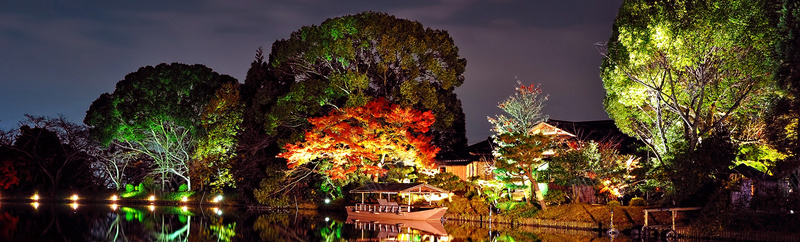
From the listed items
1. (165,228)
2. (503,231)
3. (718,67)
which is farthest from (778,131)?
(165,228)

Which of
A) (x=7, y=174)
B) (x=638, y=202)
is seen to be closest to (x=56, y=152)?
(x=7, y=174)

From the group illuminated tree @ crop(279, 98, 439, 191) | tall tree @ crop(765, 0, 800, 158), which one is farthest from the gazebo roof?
tall tree @ crop(765, 0, 800, 158)

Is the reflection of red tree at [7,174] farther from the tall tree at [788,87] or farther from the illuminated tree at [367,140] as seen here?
the tall tree at [788,87]

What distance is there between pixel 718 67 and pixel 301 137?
2083cm

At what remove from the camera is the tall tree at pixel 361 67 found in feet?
120

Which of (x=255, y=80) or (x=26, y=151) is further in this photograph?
(x=26, y=151)

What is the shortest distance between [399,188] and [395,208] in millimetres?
1737

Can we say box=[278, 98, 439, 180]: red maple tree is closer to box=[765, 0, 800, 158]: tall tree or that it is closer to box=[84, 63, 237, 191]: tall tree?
box=[84, 63, 237, 191]: tall tree

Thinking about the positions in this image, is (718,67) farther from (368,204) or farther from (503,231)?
(368,204)

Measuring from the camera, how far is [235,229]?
27406 millimetres

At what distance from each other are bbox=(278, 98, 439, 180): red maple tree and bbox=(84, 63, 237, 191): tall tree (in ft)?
39.6

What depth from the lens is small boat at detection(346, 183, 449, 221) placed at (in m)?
31.3

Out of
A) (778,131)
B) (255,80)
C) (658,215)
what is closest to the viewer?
(778,131)

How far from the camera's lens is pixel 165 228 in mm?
27531
